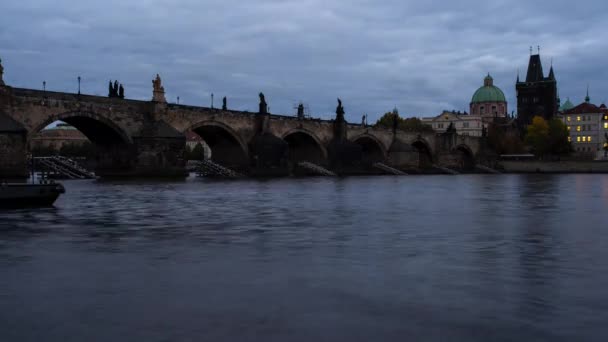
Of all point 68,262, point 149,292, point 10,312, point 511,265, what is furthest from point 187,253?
point 511,265

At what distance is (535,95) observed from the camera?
14250 cm

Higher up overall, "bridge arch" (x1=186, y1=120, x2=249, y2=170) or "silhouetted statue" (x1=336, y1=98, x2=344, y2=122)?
"silhouetted statue" (x1=336, y1=98, x2=344, y2=122)

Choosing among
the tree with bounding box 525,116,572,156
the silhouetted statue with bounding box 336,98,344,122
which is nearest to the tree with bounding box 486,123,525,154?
the tree with bounding box 525,116,572,156

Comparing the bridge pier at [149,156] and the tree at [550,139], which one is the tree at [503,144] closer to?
the tree at [550,139]

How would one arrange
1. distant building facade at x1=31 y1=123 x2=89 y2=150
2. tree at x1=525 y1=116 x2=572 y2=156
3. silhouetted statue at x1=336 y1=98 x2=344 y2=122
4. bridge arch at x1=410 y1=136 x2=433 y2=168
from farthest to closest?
distant building facade at x1=31 y1=123 x2=89 y2=150 < tree at x1=525 y1=116 x2=572 y2=156 < bridge arch at x1=410 y1=136 x2=433 y2=168 < silhouetted statue at x1=336 y1=98 x2=344 y2=122

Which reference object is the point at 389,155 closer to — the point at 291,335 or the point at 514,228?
the point at 514,228

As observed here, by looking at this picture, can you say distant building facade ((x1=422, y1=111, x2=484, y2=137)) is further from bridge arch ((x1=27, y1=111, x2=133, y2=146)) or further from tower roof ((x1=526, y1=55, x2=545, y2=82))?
bridge arch ((x1=27, y1=111, x2=133, y2=146))

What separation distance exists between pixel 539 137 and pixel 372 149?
34565mm

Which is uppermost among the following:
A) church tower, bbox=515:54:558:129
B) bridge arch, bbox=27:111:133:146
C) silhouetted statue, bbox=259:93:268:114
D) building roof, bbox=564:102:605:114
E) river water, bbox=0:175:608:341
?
→ church tower, bbox=515:54:558:129

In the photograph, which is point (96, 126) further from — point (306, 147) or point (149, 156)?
point (306, 147)

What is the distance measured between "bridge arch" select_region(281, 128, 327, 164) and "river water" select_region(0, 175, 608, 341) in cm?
4960

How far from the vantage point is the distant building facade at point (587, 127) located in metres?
121

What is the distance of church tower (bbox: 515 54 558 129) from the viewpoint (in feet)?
460

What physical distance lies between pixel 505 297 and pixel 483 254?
363cm
